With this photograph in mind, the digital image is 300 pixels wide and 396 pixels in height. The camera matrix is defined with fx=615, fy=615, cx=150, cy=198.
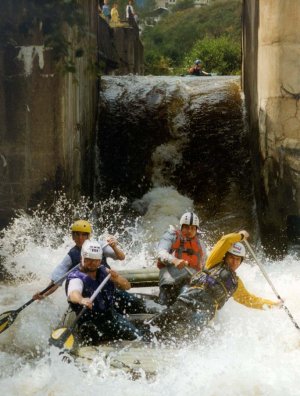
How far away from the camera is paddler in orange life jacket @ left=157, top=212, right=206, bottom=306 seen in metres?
6.96

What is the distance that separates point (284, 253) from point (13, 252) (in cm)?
444

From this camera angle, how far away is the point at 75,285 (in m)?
5.88

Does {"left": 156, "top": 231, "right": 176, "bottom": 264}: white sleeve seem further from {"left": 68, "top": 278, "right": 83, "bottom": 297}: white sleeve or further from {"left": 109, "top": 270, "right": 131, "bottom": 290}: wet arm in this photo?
{"left": 68, "top": 278, "right": 83, "bottom": 297}: white sleeve

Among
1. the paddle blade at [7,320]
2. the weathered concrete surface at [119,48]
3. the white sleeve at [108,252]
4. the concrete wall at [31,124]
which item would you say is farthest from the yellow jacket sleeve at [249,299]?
the weathered concrete surface at [119,48]

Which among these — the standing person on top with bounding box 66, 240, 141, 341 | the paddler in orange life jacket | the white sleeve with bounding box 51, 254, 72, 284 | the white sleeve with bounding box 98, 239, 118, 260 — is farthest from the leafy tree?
the standing person on top with bounding box 66, 240, 141, 341

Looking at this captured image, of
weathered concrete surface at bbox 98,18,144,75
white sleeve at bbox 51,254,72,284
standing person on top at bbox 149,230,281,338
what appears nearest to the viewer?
standing person on top at bbox 149,230,281,338

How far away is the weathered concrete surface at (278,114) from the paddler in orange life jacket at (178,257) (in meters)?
3.24

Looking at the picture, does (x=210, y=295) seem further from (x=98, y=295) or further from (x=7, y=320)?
(x=7, y=320)

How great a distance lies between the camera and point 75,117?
10.7 metres

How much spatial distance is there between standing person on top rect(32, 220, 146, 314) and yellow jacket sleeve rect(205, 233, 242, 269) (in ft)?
3.67

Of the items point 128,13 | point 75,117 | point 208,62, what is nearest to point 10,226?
point 75,117

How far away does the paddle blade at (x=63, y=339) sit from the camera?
A: 5598 mm

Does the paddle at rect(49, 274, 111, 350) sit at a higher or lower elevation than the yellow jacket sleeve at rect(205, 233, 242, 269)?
lower

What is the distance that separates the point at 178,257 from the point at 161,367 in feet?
6.47
